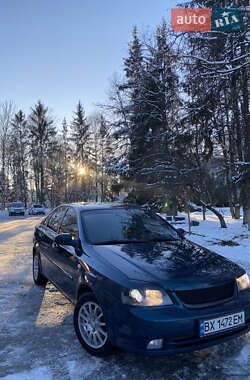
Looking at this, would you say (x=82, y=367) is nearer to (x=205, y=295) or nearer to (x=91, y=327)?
(x=91, y=327)

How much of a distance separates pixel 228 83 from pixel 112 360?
8.93 meters

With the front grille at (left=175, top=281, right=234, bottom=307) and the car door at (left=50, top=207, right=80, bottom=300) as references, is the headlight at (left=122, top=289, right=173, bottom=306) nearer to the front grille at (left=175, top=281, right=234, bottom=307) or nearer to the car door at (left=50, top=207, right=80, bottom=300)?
the front grille at (left=175, top=281, right=234, bottom=307)

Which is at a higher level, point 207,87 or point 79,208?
point 207,87

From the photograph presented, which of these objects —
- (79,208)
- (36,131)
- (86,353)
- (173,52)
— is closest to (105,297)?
(86,353)

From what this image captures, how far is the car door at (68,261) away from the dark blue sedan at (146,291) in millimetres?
12

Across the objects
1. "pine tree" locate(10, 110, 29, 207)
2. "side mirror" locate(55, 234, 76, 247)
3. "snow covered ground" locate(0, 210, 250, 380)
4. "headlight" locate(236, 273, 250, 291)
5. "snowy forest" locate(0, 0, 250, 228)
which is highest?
"pine tree" locate(10, 110, 29, 207)

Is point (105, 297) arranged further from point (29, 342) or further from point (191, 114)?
point (191, 114)

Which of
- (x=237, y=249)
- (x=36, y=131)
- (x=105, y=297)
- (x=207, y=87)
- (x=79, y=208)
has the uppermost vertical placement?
(x=36, y=131)

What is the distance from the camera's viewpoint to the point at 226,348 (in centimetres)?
314

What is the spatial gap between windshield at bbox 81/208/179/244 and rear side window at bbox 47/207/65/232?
2.85 ft

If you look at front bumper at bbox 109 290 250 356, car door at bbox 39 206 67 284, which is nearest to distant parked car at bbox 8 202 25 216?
car door at bbox 39 206 67 284

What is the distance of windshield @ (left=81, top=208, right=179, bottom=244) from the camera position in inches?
146

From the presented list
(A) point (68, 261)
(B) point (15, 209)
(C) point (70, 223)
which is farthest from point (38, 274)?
(B) point (15, 209)

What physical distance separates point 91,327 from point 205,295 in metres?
1.23
